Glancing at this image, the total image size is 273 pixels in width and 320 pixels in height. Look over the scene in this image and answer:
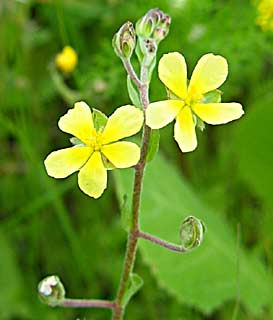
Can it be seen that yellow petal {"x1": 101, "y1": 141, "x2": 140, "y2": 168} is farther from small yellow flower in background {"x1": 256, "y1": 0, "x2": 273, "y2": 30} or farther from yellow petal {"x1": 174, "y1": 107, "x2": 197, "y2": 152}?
small yellow flower in background {"x1": 256, "y1": 0, "x2": 273, "y2": 30}

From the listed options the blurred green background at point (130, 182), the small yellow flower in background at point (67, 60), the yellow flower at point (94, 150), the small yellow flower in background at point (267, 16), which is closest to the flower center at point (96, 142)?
the yellow flower at point (94, 150)

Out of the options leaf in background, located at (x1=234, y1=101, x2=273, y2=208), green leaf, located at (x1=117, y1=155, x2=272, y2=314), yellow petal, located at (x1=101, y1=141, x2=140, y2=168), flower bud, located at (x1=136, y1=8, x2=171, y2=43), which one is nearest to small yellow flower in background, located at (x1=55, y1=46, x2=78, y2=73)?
green leaf, located at (x1=117, y1=155, x2=272, y2=314)

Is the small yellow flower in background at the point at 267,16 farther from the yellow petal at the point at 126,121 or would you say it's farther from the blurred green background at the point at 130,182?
the yellow petal at the point at 126,121

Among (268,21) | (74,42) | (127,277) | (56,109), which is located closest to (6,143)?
(56,109)

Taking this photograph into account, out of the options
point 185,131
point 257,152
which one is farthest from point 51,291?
point 257,152

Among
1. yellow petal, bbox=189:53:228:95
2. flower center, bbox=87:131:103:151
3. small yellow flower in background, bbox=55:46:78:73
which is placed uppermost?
yellow petal, bbox=189:53:228:95

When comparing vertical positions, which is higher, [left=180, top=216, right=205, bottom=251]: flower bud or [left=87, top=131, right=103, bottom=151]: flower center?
[left=87, top=131, right=103, bottom=151]: flower center
